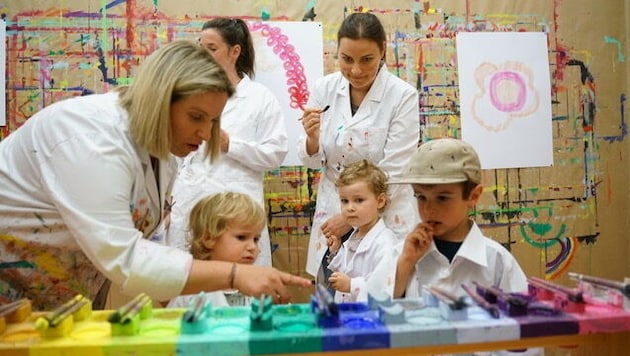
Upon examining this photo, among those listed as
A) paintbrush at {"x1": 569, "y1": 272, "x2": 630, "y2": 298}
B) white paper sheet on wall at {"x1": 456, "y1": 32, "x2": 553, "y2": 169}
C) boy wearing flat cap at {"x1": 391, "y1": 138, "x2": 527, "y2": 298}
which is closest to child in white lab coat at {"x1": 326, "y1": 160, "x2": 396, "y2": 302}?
boy wearing flat cap at {"x1": 391, "y1": 138, "x2": 527, "y2": 298}

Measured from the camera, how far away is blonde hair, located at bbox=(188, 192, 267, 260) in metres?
1.74

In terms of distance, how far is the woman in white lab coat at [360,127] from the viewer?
7.20 ft

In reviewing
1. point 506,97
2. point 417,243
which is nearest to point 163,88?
point 417,243

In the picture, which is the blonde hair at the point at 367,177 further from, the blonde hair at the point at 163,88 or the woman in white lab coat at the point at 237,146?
the blonde hair at the point at 163,88

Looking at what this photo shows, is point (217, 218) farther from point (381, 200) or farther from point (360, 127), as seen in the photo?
point (360, 127)

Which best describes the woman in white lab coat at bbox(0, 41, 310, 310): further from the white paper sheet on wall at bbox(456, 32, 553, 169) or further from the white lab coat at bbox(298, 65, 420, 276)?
the white paper sheet on wall at bbox(456, 32, 553, 169)

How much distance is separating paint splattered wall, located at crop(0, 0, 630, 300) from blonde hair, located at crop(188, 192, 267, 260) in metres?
0.98

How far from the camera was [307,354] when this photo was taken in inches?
38.0

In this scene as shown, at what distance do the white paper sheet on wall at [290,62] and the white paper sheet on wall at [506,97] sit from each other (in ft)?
2.48

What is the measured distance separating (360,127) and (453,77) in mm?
909

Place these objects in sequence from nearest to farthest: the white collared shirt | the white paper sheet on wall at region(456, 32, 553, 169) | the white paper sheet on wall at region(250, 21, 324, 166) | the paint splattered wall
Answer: the white collared shirt
the paint splattered wall
the white paper sheet on wall at region(250, 21, 324, 166)
the white paper sheet on wall at region(456, 32, 553, 169)

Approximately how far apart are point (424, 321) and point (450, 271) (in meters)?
0.45

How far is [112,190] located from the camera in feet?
3.90

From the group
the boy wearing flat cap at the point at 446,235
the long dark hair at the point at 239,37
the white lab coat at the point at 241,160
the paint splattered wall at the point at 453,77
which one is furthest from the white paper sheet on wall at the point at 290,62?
the boy wearing flat cap at the point at 446,235
